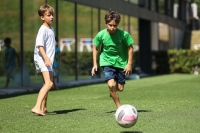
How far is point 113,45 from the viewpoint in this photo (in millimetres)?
10719

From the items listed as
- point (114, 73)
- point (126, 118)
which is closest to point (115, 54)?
point (114, 73)

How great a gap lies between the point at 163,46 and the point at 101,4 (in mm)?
13060

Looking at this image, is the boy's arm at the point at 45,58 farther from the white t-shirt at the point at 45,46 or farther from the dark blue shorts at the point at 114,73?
the dark blue shorts at the point at 114,73

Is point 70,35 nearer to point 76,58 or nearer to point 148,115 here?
point 76,58

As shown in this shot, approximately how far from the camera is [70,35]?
974 inches

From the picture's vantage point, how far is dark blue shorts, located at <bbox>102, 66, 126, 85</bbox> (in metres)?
10.7

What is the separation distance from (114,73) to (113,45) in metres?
0.48

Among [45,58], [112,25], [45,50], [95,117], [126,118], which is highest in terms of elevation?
[112,25]

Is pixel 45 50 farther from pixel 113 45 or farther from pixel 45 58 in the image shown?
pixel 113 45

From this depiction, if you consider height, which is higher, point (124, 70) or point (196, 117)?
point (124, 70)

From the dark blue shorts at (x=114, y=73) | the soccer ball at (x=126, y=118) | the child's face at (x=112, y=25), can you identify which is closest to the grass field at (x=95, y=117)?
the soccer ball at (x=126, y=118)

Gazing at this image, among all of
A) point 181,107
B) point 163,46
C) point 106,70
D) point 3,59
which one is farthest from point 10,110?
point 163,46

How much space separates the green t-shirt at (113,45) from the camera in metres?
10.7

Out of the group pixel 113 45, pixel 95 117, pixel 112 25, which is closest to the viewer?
pixel 95 117
